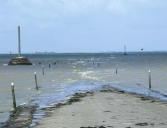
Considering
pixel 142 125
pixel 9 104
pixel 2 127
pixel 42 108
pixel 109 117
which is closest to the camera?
pixel 142 125

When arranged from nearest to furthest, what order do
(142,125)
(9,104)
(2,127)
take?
(142,125) → (2,127) → (9,104)

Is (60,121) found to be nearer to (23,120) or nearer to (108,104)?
(23,120)

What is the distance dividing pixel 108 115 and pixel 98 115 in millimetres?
500

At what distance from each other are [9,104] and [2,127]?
10.1 metres

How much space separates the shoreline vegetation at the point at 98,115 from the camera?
17141 millimetres

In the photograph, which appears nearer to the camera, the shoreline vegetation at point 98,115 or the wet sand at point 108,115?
the wet sand at point 108,115

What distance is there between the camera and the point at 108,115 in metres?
19.6

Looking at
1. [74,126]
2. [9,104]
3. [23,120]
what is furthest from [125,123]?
[9,104]

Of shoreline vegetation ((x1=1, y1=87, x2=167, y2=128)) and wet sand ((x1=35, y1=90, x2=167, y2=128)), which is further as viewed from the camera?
shoreline vegetation ((x1=1, y1=87, x2=167, y2=128))

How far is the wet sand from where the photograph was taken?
17.0m

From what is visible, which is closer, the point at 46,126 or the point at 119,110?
the point at 46,126

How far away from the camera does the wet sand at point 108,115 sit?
1695 centimetres

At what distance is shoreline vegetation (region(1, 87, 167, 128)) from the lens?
56.2 feet

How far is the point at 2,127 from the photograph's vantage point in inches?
693
